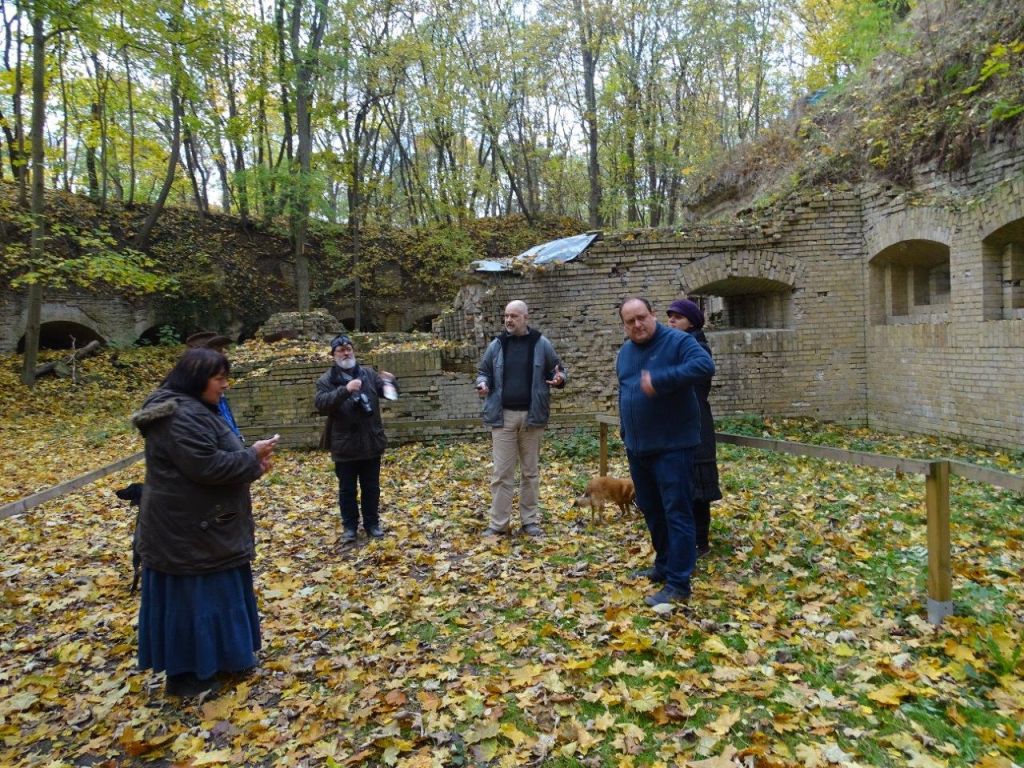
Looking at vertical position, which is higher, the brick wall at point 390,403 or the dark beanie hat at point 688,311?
the dark beanie hat at point 688,311

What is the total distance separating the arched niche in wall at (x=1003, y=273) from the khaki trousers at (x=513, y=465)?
6411 millimetres

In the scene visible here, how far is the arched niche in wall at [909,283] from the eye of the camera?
9.22 meters

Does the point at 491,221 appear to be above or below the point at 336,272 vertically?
above

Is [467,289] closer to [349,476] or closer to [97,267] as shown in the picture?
[349,476]

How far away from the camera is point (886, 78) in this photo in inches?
421

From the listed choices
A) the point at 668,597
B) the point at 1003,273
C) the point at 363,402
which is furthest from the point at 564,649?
the point at 1003,273

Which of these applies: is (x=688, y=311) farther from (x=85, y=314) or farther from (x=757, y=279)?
(x=85, y=314)

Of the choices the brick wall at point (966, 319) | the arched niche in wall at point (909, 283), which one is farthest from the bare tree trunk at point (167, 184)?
the arched niche in wall at point (909, 283)

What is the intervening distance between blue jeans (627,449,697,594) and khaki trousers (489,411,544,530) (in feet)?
4.81

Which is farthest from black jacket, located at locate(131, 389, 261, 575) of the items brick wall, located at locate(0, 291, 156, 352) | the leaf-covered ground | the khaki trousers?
brick wall, located at locate(0, 291, 156, 352)

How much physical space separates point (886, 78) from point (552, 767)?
478 inches

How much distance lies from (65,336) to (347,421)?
17.2 meters

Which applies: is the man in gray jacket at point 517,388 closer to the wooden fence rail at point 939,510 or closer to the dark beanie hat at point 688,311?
the dark beanie hat at point 688,311

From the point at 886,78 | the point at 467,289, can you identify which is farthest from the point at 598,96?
the point at 467,289
